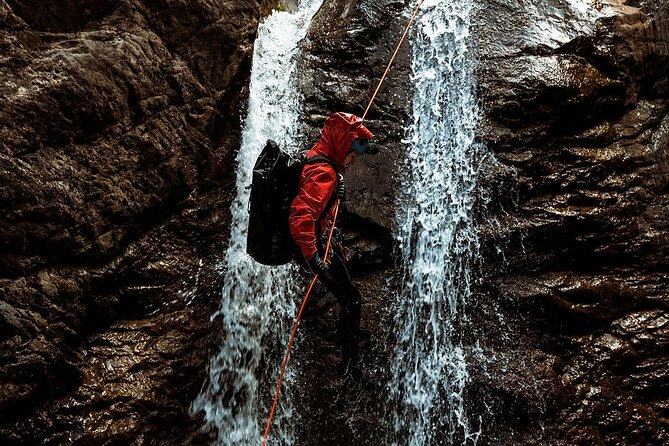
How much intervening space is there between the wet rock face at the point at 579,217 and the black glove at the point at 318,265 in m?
2.72

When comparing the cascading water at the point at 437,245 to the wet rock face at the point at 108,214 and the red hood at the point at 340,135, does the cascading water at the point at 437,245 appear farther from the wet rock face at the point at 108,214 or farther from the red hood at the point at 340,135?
the wet rock face at the point at 108,214

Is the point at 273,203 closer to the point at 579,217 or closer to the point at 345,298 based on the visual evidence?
the point at 345,298

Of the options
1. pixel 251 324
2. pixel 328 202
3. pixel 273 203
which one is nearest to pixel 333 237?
pixel 328 202

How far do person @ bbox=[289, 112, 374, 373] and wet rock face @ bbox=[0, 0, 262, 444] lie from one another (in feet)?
7.12

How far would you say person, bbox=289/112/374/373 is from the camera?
14.7 ft

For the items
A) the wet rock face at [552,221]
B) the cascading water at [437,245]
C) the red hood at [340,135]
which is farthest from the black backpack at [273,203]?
the cascading water at [437,245]

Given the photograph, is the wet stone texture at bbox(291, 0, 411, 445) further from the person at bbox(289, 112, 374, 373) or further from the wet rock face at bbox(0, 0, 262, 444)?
the wet rock face at bbox(0, 0, 262, 444)

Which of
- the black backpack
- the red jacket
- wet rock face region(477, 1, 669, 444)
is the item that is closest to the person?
the red jacket

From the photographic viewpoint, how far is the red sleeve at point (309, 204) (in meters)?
4.46

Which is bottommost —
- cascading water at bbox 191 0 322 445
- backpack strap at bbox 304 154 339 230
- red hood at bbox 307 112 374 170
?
cascading water at bbox 191 0 322 445

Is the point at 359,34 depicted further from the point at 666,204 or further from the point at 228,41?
the point at 666,204

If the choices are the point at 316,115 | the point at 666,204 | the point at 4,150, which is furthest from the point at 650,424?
the point at 4,150

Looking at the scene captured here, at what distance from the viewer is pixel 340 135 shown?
15.5 feet

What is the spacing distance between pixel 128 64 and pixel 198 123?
125 cm
